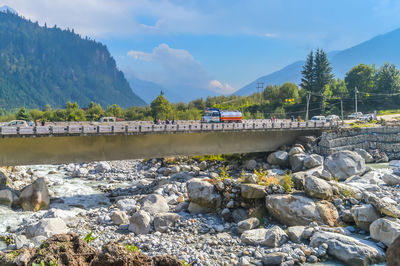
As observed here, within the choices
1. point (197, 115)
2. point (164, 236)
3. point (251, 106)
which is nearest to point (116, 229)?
point (164, 236)

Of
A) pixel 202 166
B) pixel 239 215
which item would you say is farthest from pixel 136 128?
pixel 239 215

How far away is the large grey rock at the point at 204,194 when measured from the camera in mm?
18547

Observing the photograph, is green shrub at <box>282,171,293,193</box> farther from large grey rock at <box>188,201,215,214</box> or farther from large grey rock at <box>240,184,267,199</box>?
large grey rock at <box>188,201,215,214</box>

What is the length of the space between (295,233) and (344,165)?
14.4 metres

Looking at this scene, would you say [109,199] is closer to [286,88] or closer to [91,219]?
[91,219]

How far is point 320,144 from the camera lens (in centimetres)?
3906

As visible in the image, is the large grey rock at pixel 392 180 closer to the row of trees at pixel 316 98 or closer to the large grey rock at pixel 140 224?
the large grey rock at pixel 140 224

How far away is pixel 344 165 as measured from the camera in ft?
84.2

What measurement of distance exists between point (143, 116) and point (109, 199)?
60.2m

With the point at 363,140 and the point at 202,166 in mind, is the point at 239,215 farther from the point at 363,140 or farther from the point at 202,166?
the point at 363,140

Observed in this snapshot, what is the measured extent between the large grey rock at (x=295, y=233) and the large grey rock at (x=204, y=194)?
5.37m

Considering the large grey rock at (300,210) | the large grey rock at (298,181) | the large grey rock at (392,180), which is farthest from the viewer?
the large grey rock at (392,180)

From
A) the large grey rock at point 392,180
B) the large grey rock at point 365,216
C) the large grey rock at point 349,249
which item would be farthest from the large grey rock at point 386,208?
the large grey rock at point 392,180

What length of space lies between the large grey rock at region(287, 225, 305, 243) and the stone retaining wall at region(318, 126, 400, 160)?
26133 mm
